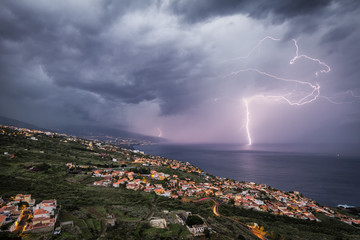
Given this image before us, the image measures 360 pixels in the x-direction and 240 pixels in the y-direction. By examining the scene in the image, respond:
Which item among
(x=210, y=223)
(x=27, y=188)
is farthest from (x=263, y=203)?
(x=27, y=188)

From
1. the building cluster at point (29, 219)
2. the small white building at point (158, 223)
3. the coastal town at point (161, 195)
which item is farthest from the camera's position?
the small white building at point (158, 223)

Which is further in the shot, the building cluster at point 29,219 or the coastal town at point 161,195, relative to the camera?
the coastal town at point 161,195

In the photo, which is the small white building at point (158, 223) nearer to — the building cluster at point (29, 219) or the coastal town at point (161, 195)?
the coastal town at point (161, 195)

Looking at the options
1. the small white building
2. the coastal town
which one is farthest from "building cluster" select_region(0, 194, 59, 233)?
the small white building

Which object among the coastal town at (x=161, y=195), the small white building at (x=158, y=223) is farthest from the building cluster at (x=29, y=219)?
the small white building at (x=158, y=223)

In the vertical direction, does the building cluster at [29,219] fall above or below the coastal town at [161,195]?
above

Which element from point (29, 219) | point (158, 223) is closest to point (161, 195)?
point (158, 223)

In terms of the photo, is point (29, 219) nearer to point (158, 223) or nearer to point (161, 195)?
point (158, 223)

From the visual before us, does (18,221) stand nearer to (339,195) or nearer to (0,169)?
(0,169)

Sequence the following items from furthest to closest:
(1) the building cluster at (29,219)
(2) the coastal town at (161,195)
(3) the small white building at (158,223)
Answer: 1. (3) the small white building at (158,223)
2. (2) the coastal town at (161,195)
3. (1) the building cluster at (29,219)

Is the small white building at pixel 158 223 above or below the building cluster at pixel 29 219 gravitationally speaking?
below

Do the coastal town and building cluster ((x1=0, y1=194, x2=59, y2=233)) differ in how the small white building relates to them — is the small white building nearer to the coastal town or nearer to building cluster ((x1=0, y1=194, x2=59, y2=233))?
the coastal town
